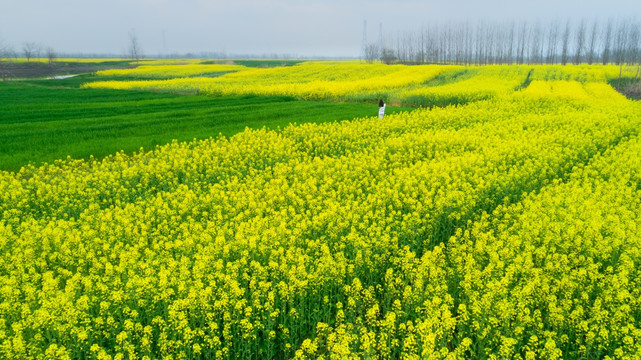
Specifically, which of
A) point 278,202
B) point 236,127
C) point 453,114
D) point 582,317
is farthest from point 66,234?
point 453,114

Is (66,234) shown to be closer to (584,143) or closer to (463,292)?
(463,292)

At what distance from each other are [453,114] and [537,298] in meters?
19.4

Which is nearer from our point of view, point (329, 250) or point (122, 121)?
point (329, 250)

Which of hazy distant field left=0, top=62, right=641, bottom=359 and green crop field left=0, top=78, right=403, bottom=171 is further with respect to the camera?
green crop field left=0, top=78, right=403, bottom=171

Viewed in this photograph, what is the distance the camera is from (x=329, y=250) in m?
7.66

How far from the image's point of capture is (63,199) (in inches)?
436

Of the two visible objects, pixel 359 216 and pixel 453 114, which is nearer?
pixel 359 216

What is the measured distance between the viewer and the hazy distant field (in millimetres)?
5367

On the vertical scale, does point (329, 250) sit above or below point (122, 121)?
below

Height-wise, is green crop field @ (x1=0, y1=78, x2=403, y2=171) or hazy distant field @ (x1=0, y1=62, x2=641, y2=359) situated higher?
green crop field @ (x1=0, y1=78, x2=403, y2=171)

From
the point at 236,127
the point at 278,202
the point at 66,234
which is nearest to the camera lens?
the point at 66,234

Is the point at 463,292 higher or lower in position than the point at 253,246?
lower

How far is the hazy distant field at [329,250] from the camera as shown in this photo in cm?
537

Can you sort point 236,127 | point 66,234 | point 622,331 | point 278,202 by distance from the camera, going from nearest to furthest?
point 622,331, point 66,234, point 278,202, point 236,127
